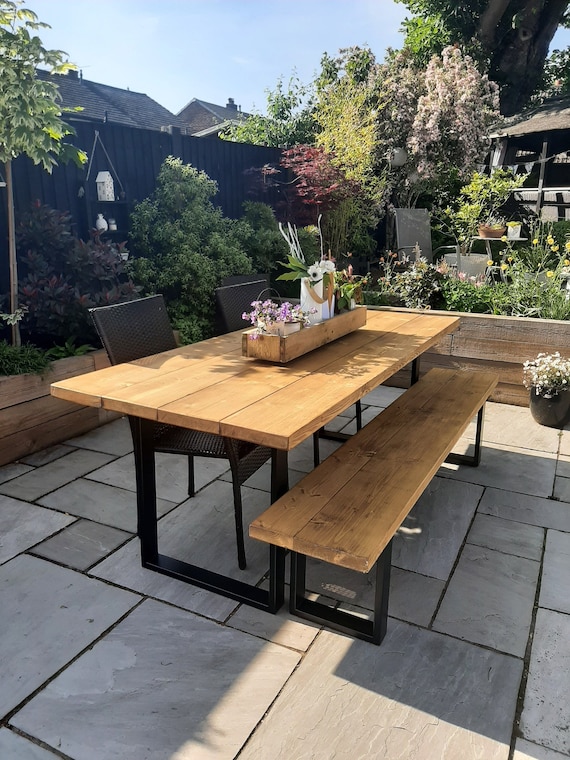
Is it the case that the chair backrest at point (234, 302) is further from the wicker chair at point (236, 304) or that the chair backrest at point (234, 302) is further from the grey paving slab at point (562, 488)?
the grey paving slab at point (562, 488)

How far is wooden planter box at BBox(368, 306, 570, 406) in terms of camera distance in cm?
375

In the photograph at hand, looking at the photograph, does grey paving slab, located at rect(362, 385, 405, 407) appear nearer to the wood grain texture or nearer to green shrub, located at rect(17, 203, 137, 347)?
the wood grain texture

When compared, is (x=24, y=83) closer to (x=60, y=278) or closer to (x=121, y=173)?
(x=60, y=278)

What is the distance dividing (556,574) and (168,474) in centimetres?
184

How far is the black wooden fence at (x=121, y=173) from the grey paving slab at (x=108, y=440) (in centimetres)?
134

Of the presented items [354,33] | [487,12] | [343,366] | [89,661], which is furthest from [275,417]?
[487,12]

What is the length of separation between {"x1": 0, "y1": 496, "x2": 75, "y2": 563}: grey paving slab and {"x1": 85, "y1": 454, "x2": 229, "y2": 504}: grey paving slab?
1.23 ft

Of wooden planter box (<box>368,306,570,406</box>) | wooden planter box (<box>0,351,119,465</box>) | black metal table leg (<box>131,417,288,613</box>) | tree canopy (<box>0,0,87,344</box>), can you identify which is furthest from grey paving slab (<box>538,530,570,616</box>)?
tree canopy (<box>0,0,87,344</box>)

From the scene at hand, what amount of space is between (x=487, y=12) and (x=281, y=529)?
14.2m

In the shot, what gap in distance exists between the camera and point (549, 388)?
3498mm

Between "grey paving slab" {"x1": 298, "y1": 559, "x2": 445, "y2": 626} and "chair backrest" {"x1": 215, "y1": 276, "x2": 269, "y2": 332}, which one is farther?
"chair backrest" {"x1": 215, "y1": 276, "x2": 269, "y2": 332}

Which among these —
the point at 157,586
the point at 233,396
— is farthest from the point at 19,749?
the point at 233,396

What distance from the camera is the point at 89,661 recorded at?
1.71 meters

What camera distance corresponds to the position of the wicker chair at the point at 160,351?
213 cm
